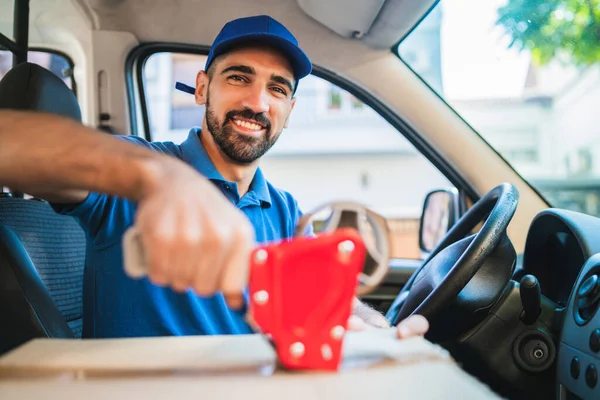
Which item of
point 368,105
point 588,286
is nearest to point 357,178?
point 368,105

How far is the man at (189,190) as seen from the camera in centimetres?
55

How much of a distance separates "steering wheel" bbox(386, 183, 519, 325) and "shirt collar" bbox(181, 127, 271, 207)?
52 centimetres

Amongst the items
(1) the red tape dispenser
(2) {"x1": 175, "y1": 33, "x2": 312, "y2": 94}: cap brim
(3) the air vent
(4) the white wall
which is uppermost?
(2) {"x1": 175, "y1": 33, "x2": 312, "y2": 94}: cap brim

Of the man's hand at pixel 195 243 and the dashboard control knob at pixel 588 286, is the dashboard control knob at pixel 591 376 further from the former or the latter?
the man's hand at pixel 195 243

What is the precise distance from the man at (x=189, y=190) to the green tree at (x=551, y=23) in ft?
2.08

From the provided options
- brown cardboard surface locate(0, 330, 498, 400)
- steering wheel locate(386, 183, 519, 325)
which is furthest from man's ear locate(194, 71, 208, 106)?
brown cardboard surface locate(0, 330, 498, 400)

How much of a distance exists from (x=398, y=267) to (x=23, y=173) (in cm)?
177

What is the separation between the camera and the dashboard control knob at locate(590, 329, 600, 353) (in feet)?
3.46

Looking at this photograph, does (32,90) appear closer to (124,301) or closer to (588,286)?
(124,301)

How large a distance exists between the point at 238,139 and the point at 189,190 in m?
1.06

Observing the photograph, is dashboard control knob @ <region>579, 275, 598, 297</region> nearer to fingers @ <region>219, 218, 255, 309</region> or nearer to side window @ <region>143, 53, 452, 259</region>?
fingers @ <region>219, 218, 255, 309</region>

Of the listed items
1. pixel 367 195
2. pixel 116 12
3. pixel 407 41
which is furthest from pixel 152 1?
pixel 367 195

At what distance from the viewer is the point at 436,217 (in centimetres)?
223

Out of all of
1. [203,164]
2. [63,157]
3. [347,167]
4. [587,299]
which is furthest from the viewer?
[347,167]
